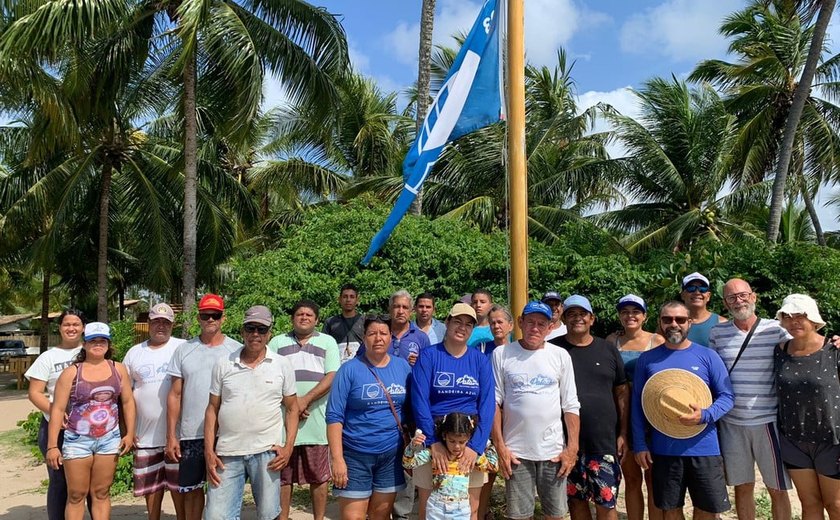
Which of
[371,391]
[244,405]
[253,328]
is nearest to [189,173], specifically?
[253,328]

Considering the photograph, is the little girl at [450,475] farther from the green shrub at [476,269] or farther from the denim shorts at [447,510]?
the green shrub at [476,269]

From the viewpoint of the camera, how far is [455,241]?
905 cm

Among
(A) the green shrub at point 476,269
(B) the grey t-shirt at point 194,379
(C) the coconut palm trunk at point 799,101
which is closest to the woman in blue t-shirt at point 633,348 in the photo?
(B) the grey t-shirt at point 194,379

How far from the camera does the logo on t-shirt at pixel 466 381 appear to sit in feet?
12.7

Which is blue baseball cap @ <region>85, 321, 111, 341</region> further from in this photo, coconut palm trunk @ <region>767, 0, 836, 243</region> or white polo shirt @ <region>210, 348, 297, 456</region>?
coconut palm trunk @ <region>767, 0, 836, 243</region>

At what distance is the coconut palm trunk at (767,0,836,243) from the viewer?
1266cm

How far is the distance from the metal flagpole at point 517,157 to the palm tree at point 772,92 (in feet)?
45.8

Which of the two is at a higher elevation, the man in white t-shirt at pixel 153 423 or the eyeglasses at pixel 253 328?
the eyeglasses at pixel 253 328

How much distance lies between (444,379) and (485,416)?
331mm

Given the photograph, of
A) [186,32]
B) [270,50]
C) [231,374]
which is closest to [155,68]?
[270,50]

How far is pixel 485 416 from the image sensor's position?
12.7 ft

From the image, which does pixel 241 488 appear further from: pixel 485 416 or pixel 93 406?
pixel 485 416

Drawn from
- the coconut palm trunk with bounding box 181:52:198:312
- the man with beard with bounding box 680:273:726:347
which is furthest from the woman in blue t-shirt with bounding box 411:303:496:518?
the coconut palm trunk with bounding box 181:52:198:312

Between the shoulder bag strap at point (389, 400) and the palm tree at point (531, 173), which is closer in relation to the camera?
the shoulder bag strap at point (389, 400)
